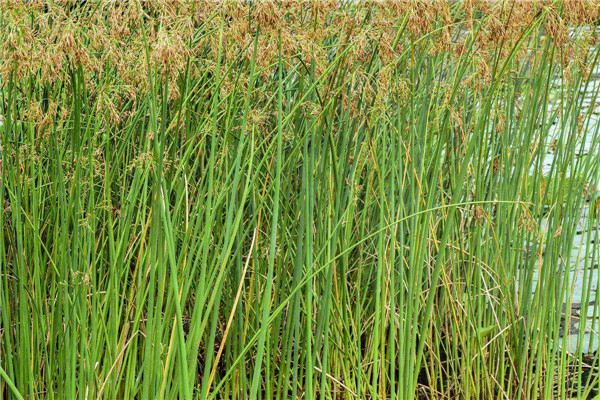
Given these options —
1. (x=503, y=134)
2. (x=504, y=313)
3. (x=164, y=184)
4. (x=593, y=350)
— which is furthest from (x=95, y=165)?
(x=593, y=350)

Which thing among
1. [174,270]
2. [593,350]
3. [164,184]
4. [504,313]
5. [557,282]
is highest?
[164,184]

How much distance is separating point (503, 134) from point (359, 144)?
36 cm

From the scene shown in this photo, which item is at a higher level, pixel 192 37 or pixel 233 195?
pixel 192 37

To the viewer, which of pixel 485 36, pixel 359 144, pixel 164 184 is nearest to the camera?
pixel 164 184

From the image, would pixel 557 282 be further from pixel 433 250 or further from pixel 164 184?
pixel 164 184

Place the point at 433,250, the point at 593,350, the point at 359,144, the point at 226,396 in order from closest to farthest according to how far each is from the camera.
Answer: the point at 226,396 < the point at 359,144 < the point at 433,250 < the point at 593,350

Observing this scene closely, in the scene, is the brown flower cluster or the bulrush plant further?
the bulrush plant

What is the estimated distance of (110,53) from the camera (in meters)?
1.09

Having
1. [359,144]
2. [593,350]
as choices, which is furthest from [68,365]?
[593,350]

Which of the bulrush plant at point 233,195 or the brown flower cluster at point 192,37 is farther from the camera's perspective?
the bulrush plant at point 233,195

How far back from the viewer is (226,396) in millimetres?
1525

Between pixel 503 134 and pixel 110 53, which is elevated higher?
pixel 110 53

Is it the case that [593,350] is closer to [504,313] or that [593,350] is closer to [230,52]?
[504,313]

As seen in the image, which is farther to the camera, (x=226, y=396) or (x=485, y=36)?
(x=226, y=396)
